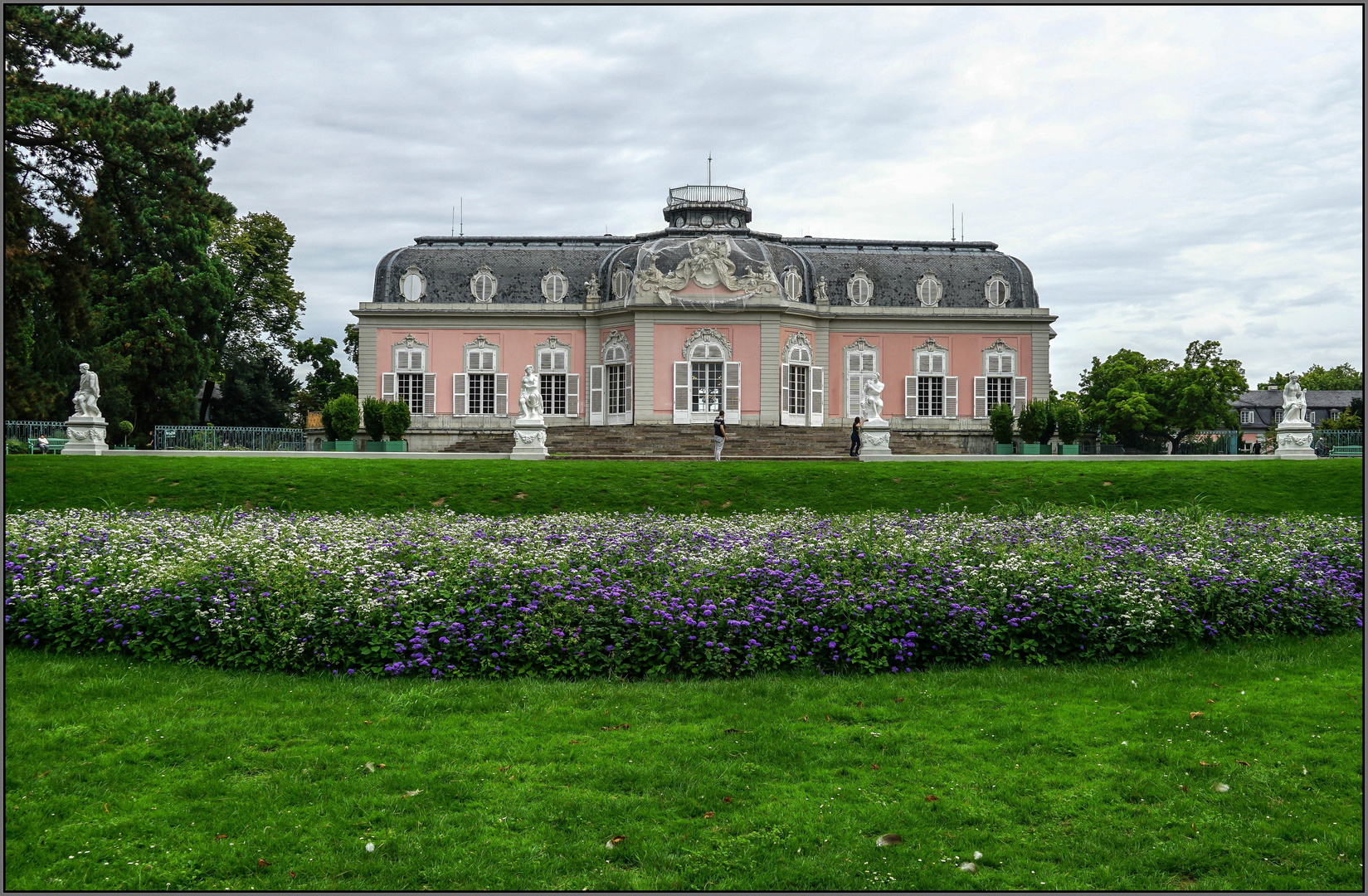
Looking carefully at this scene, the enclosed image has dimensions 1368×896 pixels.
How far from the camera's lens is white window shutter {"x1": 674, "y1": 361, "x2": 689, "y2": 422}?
35438mm

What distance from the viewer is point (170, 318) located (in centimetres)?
3619

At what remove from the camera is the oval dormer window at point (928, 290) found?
39.1m

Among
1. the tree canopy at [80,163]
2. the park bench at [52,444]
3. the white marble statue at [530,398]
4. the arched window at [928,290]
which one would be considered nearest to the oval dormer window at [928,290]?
the arched window at [928,290]

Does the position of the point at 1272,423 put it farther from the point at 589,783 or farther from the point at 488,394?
the point at 589,783

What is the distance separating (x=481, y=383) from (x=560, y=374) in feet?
10.9

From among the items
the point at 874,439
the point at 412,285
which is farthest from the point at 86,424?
the point at 874,439

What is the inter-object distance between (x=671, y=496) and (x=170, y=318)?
28.4 metres

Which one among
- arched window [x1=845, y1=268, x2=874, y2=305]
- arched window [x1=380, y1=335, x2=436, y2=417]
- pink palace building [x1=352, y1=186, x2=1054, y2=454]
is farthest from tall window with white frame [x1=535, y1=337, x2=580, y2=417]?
arched window [x1=845, y1=268, x2=874, y2=305]

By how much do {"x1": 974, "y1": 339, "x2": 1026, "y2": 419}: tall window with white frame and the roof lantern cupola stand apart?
39.8 feet

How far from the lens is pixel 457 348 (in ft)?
126

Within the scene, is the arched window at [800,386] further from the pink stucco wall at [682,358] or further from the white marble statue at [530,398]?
the white marble statue at [530,398]

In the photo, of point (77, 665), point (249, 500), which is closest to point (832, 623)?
point (77, 665)

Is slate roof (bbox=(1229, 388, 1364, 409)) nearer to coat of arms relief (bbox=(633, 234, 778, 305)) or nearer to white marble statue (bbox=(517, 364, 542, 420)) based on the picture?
coat of arms relief (bbox=(633, 234, 778, 305))

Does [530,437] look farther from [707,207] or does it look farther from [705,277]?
[707,207]
